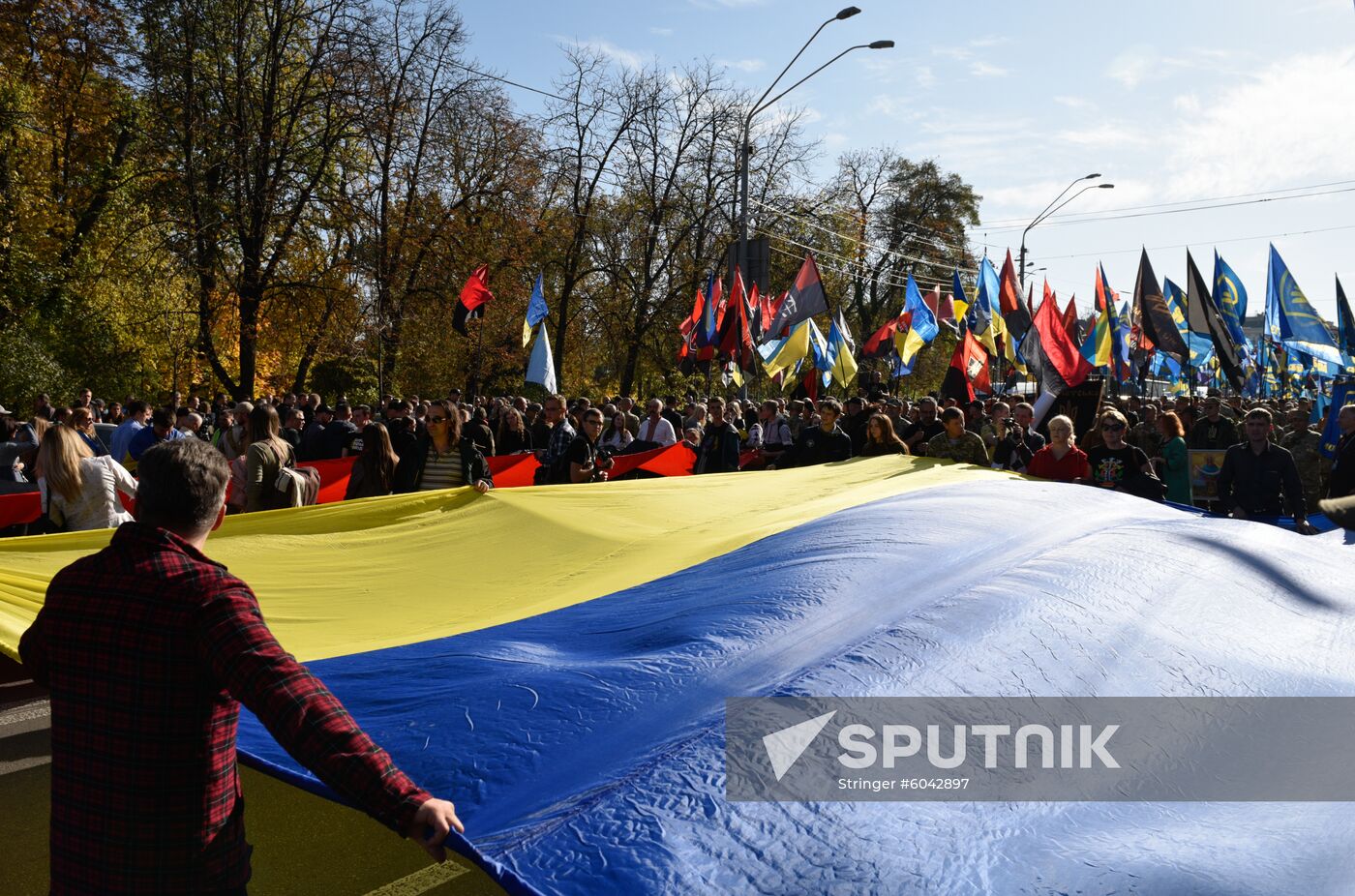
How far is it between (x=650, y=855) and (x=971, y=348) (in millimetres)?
18540

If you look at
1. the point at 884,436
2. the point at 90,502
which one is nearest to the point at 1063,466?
the point at 884,436

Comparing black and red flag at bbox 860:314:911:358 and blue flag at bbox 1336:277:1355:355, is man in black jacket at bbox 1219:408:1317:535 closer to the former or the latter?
blue flag at bbox 1336:277:1355:355

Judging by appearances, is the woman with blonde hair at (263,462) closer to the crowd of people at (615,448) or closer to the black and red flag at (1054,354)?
the crowd of people at (615,448)

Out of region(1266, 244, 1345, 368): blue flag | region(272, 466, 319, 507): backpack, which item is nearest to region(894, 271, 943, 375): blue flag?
region(1266, 244, 1345, 368): blue flag

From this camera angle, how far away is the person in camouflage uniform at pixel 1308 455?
1302cm

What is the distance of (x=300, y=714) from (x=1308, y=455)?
46.7 ft

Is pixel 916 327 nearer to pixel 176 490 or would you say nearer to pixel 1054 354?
pixel 1054 354

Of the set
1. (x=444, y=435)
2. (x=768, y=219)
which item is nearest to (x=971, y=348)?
(x=444, y=435)

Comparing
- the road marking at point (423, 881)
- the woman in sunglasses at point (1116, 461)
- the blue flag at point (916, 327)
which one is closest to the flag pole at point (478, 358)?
the blue flag at point (916, 327)

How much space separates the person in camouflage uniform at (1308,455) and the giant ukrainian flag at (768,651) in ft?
27.9

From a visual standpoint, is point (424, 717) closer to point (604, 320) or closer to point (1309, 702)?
point (1309, 702)

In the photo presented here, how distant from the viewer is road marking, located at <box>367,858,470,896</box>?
4.07 metres

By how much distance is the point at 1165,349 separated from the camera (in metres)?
16.6

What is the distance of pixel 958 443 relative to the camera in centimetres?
963
